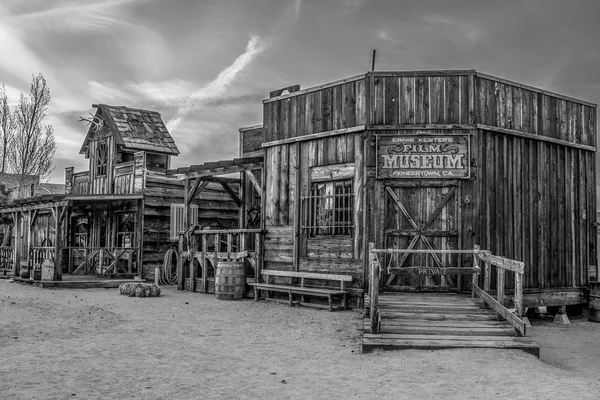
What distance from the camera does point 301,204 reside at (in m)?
14.8

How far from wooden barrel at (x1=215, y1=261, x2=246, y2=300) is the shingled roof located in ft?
33.1

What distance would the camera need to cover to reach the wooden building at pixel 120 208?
72.8ft

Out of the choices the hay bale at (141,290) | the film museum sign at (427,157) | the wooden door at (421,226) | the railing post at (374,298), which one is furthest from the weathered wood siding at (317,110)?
the hay bale at (141,290)

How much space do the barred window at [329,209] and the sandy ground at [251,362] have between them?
2206mm

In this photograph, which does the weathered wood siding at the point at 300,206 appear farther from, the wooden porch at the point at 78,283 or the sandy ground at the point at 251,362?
the wooden porch at the point at 78,283

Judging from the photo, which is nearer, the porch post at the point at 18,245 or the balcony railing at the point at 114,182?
the porch post at the point at 18,245

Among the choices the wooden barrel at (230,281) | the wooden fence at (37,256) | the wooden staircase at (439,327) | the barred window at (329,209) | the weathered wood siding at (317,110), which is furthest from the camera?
the wooden fence at (37,256)

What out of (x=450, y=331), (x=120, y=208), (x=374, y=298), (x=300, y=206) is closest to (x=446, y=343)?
(x=450, y=331)

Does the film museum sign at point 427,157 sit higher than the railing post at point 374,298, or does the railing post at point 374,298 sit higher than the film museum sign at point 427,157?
the film museum sign at point 427,157

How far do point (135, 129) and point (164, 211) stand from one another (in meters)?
4.51

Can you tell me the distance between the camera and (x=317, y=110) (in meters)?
14.6

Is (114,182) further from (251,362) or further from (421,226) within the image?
(251,362)

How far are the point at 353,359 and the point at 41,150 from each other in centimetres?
3712

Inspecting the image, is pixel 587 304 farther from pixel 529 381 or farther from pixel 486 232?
pixel 529 381
